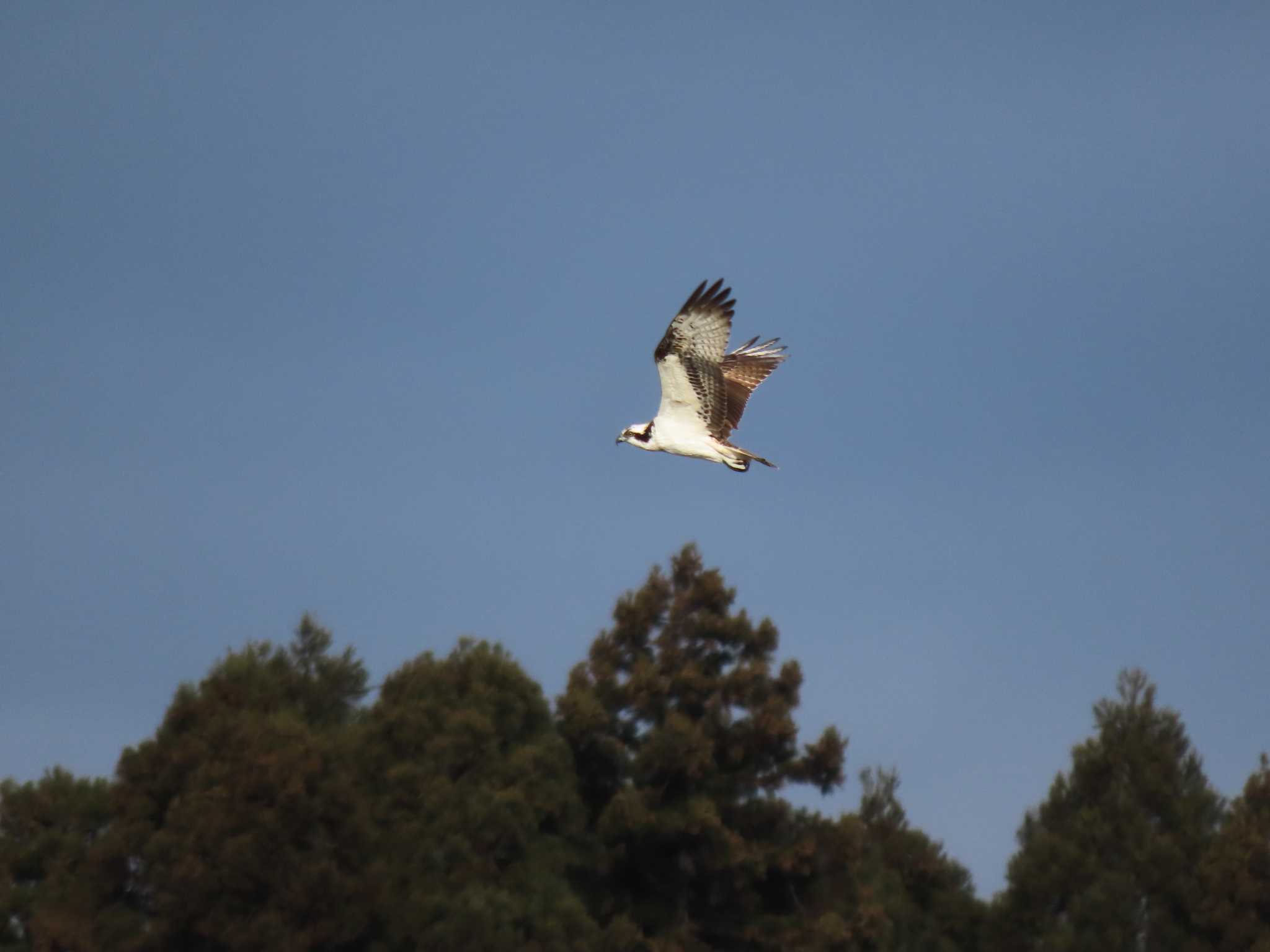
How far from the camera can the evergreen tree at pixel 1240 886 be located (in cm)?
4766

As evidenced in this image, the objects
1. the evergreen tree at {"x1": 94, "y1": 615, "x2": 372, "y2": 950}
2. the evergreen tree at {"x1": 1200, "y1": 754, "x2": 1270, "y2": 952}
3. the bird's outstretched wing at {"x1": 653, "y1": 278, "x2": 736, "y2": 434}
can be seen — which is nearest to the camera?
the bird's outstretched wing at {"x1": 653, "y1": 278, "x2": 736, "y2": 434}

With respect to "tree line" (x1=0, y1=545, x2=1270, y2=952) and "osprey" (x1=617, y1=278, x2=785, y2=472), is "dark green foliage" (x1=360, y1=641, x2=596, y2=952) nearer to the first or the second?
"tree line" (x1=0, y1=545, x2=1270, y2=952)

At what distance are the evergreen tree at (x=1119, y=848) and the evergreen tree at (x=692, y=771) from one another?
26.4 ft

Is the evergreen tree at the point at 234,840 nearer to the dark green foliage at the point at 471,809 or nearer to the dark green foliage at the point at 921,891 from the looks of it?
the dark green foliage at the point at 471,809

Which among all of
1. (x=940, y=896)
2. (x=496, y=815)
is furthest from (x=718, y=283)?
(x=940, y=896)

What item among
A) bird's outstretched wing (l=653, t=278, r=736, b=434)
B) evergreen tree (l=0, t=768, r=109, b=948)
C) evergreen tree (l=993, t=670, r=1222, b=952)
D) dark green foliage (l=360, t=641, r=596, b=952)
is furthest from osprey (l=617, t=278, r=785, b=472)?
evergreen tree (l=993, t=670, r=1222, b=952)

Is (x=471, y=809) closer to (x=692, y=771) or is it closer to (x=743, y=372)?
(x=692, y=771)

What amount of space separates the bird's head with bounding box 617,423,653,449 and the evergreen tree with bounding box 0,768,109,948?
1520cm

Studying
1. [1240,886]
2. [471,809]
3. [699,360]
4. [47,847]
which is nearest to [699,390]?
[699,360]

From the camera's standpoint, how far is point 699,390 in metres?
29.4

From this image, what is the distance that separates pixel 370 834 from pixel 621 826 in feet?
15.7

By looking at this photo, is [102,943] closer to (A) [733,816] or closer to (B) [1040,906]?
(A) [733,816]

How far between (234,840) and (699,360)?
14499 millimetres

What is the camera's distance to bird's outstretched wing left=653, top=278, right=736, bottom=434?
28.8 metres
